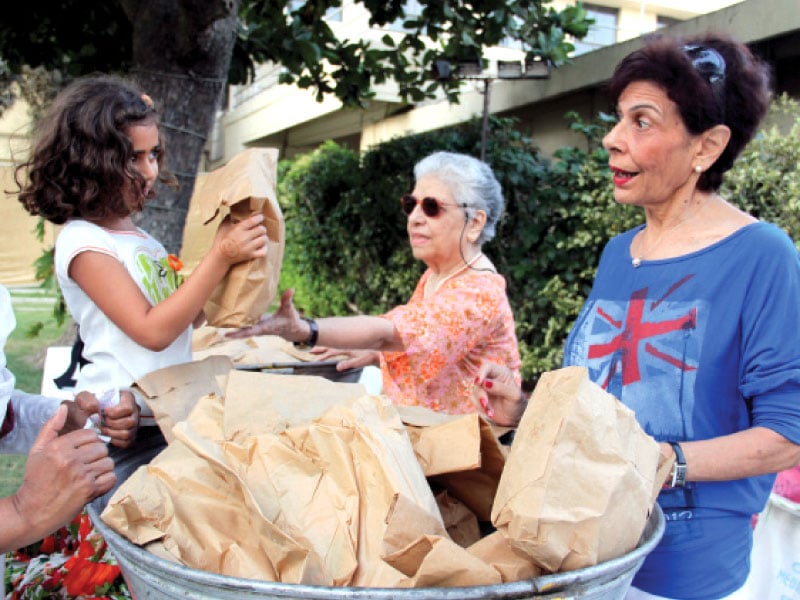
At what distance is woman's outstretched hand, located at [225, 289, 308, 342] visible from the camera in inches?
75.0

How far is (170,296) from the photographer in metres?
1.66

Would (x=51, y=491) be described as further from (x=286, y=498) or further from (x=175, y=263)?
(x=175, y=263)

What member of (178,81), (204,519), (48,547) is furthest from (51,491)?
(178,81)

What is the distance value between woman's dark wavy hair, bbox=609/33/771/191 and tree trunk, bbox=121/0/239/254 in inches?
121

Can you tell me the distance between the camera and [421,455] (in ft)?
4.06

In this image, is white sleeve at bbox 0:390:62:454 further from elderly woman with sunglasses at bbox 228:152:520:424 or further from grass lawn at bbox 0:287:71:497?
grass lawn at bbox 0:287:71:497

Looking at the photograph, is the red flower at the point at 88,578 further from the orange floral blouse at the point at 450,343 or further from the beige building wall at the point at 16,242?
the beige building wall at the point at 16,242

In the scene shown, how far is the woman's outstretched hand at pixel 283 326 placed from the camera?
190cm

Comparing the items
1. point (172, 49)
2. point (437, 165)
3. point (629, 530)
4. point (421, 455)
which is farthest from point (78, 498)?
point (172, 49)

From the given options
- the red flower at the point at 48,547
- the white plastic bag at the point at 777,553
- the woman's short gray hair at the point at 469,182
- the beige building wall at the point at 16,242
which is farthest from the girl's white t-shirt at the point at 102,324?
the white plastic bag at the point at 777,553

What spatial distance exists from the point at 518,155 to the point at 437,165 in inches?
155

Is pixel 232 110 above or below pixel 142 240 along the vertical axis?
above

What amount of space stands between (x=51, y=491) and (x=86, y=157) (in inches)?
36.8

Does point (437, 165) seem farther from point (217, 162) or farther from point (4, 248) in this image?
point (217, 162)
